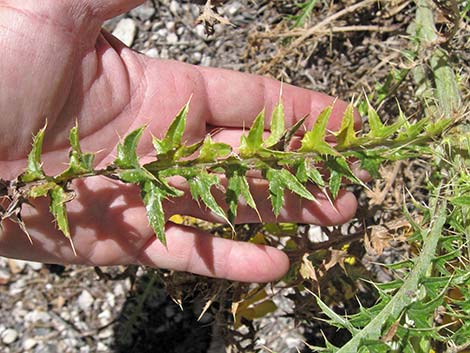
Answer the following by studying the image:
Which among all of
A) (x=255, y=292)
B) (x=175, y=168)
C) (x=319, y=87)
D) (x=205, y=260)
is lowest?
(x=255, y=292)

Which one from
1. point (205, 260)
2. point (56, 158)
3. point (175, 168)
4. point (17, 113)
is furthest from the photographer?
point (205, 260)

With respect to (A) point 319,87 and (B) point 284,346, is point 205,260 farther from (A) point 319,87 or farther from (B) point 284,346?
(A) point 319,87

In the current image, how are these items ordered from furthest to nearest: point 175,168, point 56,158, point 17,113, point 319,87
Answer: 1. point 319,87
2. point 56,158
3. point 17,113
4. point 175,168

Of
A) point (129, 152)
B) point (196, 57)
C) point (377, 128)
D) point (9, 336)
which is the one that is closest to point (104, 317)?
point (9, 336)

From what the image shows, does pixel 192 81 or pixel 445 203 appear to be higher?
pixel 192 81

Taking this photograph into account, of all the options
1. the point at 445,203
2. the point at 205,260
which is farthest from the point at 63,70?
the point at 445,203

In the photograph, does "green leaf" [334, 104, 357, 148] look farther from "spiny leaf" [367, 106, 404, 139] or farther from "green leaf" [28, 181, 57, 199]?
"green leaf" [28, 181, 57, 199]

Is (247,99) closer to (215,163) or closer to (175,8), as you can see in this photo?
(215,163)
